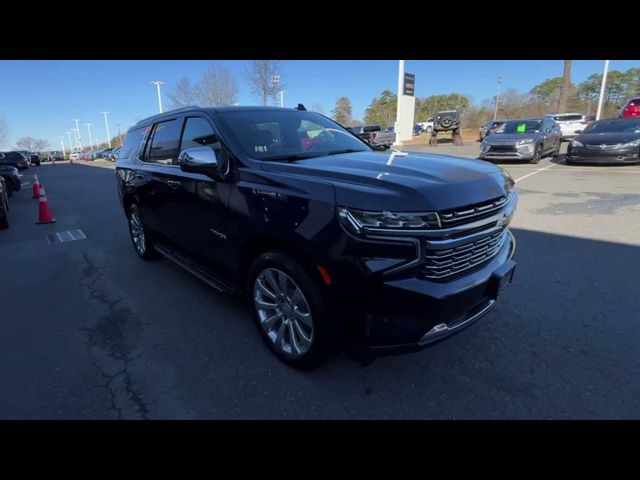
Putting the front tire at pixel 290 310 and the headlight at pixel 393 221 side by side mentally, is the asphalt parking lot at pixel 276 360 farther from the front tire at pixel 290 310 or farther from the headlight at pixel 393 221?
the headlight at pixel 393 221

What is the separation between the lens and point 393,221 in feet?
6.94

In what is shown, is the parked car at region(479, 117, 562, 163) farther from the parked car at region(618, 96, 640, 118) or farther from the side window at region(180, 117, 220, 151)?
the side window at region(180, 117, 220, 151)

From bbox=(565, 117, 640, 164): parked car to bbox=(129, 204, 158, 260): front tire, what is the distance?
1361 centimetres

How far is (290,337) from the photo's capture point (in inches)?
111

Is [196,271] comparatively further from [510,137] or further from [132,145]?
[510,137]

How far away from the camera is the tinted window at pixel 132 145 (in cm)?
494

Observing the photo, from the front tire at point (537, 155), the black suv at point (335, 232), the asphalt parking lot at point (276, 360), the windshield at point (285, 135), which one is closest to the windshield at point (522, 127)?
the front tire at point (537, 155)

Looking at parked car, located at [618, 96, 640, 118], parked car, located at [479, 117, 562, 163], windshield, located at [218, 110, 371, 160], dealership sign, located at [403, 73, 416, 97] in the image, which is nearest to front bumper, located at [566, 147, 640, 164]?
parked car, located at [479, 117, 562, 163]

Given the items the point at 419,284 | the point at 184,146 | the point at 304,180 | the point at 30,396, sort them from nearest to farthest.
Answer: the point at 419,284 → the point at 304,180 → the point at 30,396 → the point at 184,146

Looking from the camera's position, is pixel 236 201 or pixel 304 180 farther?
pixel 236 201

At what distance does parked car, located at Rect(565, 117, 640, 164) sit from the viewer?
11836mm
